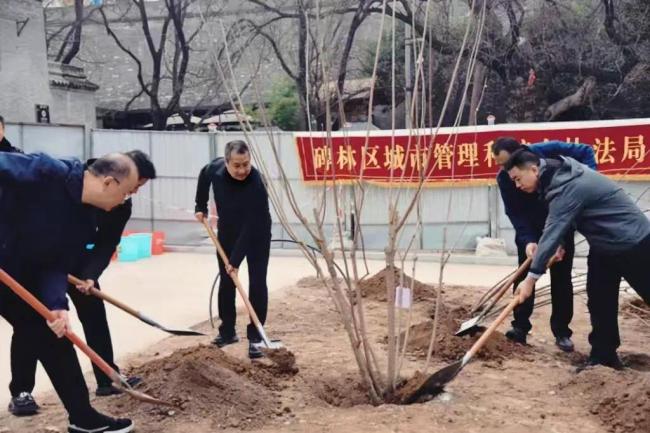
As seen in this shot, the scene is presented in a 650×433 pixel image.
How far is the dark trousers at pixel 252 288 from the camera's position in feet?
15.5

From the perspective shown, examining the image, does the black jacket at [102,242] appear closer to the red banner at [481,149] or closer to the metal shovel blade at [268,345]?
the metal shovel blade at [268,345]

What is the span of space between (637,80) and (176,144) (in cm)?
949

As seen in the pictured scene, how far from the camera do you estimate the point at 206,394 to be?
3668 mm

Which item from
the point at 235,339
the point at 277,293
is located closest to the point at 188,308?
the point at 277,293

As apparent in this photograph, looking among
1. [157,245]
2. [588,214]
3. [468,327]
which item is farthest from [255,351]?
[157,245]

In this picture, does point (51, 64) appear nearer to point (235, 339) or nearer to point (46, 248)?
point (235, 339)

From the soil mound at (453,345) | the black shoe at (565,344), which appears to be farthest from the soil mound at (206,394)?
the black shoe at (565,344)

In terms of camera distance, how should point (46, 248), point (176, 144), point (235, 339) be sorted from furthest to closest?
point (176, 144) < point (235, 339) < point (46, 248)

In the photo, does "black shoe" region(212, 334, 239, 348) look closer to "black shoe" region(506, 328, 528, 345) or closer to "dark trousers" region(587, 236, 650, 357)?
"black shoe" region(506, 328, 528, 345)

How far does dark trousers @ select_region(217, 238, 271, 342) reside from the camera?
473cm

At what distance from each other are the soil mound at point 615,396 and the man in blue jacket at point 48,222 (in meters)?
2.48

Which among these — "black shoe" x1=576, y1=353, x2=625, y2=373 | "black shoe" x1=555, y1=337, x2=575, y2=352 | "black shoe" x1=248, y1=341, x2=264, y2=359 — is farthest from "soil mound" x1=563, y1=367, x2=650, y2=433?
"black shoe" x1=248, y1=341, x2=264, y2=359

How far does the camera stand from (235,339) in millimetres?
5109

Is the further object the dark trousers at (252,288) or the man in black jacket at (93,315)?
the dark trousers at (252,288)
